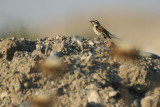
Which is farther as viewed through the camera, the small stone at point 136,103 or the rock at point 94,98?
the small stone at point 136,103

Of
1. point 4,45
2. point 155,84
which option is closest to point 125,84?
point 155,84

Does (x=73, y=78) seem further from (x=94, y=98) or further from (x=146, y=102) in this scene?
(x=146, y=102)

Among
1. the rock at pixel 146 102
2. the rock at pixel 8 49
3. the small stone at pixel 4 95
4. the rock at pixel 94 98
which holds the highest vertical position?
the rock at pixel 8 49

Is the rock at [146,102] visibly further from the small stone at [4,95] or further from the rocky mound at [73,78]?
the small stone at [4,95]

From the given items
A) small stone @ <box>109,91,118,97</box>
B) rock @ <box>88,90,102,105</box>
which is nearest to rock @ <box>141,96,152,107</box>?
small stone @ <box>109,91,118,97</box>

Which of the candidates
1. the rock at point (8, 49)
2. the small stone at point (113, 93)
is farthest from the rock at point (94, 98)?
the rock at point (8, 49)

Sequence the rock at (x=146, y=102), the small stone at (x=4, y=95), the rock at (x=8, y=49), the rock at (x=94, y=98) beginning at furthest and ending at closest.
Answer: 1. the rock at (x=8, y=49)
2. the small stone at (x=4, y=95)
3. the rock at (x=146, y=102)
4. the rock at (x=94, y=98)

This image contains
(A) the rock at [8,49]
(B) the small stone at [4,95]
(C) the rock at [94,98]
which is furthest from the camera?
(A) the rock at [8,49]

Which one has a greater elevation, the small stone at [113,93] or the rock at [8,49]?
the rock at [8,49]

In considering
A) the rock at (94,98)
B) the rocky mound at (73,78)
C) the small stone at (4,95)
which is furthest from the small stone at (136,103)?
the small stone at (4,95)

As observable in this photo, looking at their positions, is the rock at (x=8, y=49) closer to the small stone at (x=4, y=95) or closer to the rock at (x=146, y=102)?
the small stone at (x=4, y=95)
